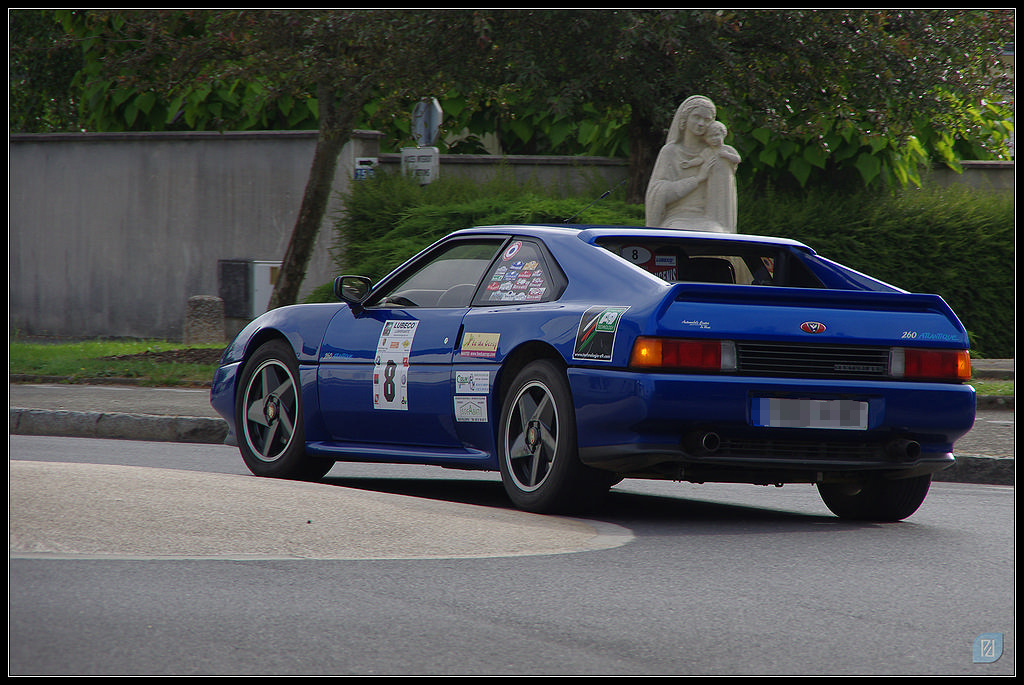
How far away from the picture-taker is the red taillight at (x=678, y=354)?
Result: 6.21 m

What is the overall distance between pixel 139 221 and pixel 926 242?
39.0 ft

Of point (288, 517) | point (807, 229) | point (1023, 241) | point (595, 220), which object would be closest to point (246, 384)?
point (288, 517)

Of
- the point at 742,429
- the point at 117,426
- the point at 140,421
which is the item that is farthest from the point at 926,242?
the point at 742,429

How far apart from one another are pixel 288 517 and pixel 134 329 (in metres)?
18.1

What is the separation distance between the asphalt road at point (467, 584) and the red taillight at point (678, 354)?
2.38 feet

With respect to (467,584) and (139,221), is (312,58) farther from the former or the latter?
(467,584)

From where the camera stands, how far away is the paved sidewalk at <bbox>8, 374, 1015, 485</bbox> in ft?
30.6

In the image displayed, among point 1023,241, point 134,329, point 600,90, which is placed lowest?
point 134,329

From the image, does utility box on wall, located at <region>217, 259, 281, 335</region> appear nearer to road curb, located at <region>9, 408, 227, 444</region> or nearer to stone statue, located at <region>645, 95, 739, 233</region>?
stone statue, located at <region>645, 95, 739, 233</region>

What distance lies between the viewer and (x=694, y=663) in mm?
4035

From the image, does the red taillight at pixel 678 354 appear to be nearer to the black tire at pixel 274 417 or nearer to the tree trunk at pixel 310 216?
the black tire at pixel 274 417

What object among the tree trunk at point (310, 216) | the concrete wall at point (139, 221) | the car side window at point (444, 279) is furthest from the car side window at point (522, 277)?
the concrete wall at point (139, 221)

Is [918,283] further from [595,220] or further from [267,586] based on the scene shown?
[267,586]

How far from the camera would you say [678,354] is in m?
Result: 6.23
